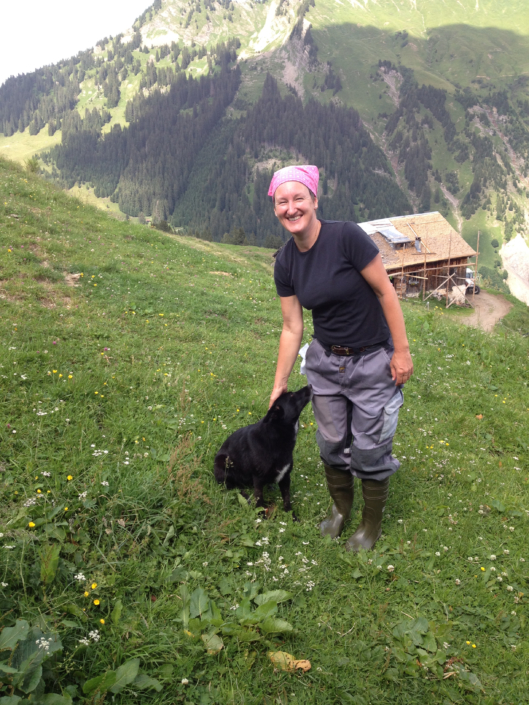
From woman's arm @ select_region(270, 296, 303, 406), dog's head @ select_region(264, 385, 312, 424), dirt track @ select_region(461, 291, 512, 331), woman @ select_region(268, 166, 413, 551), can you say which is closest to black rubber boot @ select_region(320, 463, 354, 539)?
woman @ select_region(268, 166, 413, 551)

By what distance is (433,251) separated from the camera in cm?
5475

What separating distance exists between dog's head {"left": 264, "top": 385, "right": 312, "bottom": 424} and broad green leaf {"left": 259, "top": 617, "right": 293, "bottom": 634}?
6.08ft

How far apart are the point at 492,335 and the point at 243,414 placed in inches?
337

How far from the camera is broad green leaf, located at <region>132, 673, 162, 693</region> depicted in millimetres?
2535

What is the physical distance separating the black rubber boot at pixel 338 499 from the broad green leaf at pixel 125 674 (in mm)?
2379

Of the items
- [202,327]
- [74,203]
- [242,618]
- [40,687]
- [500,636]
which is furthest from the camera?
[74,203]

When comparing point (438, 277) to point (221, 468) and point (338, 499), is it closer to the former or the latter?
point (338, 499)

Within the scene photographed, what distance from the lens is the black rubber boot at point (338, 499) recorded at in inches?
173

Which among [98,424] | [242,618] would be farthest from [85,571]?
[98,424]

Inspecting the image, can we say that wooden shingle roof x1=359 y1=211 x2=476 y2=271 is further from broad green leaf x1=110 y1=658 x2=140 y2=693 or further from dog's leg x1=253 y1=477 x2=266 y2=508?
broad green leaf x1=110 y1=658 x2=140 y2=693

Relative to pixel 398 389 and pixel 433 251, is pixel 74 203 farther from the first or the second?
pixel 433 251

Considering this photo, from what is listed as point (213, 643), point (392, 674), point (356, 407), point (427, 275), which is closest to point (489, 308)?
point (427, 275)

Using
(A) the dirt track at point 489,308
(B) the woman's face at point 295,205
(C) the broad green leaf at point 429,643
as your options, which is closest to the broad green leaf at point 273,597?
(C) the broad green leaf at point 429,643

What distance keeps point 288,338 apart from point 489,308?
198 ft
